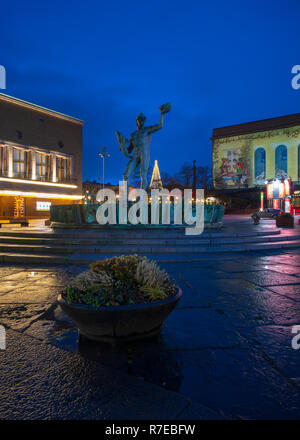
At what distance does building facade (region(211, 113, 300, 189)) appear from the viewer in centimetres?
5090

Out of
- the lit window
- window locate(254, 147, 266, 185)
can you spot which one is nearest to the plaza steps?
the lit window

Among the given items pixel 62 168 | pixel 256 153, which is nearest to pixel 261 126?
pixel 256 153

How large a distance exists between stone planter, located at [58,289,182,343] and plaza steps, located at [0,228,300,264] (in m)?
5.34

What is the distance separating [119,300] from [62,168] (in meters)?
43.5

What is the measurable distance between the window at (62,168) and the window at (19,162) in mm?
5102

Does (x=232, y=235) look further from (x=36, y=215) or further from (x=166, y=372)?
(x=36, y=215)

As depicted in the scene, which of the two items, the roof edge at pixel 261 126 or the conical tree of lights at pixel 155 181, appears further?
the roof edge at pixel 261 126

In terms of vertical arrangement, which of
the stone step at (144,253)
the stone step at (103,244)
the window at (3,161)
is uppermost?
the window at (3,161)

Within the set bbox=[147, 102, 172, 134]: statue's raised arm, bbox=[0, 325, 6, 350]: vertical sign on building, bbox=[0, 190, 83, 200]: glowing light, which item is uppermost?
bbox=[147, 102, 172, 134]: statue's raised arm

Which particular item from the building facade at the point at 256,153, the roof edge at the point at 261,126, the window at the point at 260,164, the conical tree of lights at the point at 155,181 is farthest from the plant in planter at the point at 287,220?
the roof edge at the point at 261,126

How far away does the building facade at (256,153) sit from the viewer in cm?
5090

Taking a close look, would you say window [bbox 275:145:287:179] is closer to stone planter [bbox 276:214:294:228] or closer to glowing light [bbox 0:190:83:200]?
glowing light [bbox 0:190:83:200]

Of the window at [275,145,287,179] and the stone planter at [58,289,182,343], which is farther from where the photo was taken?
the window at [275,145,287,179]

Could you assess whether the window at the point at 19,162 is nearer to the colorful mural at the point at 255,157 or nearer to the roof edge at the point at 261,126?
the colorful mural at the point at 255,157
